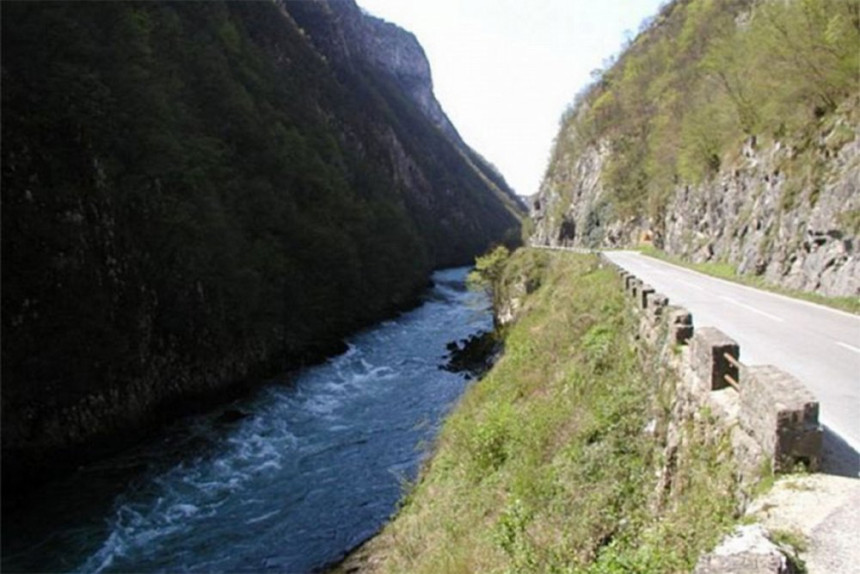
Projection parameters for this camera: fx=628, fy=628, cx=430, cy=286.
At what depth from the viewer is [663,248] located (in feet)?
150

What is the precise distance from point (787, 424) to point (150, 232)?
30353 mm

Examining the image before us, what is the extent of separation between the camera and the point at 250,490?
19297 millimetres

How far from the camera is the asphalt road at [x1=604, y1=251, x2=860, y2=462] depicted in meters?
7.58

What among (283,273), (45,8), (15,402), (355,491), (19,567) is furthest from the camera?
(283,273)

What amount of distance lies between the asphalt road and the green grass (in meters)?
0.36

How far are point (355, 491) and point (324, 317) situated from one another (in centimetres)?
2541

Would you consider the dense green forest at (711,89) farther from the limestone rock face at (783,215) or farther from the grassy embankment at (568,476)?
the grassy embankment at (568,476)

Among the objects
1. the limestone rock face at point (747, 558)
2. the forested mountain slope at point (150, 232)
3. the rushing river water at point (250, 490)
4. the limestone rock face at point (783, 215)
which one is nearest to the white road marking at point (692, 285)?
the limestone rock face at point (783, 215)

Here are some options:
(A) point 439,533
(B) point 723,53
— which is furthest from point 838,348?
(B) point 723,53

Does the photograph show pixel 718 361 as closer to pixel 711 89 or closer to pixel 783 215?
pixel 783 215

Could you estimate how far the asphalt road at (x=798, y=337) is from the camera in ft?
24.9

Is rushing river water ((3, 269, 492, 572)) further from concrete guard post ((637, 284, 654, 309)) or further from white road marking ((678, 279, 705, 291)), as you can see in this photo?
white road marking ((678, 279, 705, 291))

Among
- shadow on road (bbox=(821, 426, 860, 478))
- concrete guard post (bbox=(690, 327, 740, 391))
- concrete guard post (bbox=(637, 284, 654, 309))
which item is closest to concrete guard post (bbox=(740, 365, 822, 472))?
shadow on road (bbox=(821, 426, 860, 478))

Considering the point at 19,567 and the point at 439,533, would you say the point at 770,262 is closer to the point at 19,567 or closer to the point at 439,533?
the point at 439,533
